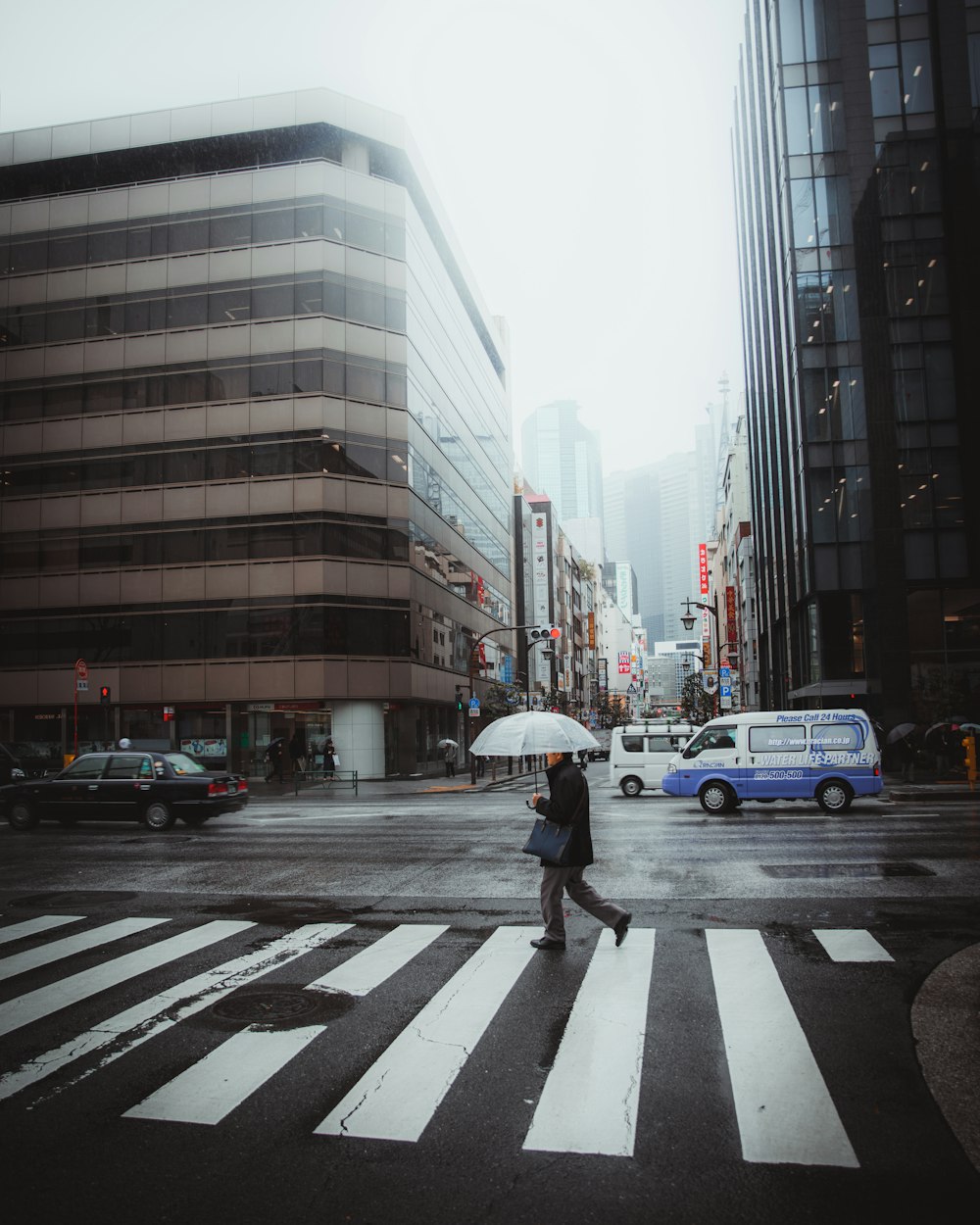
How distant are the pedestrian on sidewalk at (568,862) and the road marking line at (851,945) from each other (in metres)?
1.87

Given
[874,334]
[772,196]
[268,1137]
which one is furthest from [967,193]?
[268,1137]

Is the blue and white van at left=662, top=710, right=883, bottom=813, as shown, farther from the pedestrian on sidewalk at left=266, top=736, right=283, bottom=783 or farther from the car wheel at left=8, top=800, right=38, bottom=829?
the pedestrian on sidewalk at left=266, top=736, right=283, bottom=783

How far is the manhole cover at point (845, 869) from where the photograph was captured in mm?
12102

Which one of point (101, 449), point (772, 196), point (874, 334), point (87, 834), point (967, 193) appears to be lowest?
point (87, 834)

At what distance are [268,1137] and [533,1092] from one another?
1.47m

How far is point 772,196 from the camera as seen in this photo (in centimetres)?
4891

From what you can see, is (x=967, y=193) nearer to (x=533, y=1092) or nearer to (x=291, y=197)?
(x=291, y=197)

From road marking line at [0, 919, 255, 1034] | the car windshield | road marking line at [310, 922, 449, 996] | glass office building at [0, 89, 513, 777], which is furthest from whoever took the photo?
glass office building at [0, 89, 513, 777]

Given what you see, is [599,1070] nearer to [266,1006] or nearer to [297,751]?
[266,1006]

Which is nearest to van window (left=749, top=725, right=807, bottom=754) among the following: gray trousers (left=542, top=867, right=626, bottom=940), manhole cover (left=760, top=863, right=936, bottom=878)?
manhole cover (left=760, top=863, right=936, bottom=878)

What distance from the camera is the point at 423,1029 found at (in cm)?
624

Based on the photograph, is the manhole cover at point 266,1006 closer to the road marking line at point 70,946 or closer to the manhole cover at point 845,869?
the road marking line at point 70,946

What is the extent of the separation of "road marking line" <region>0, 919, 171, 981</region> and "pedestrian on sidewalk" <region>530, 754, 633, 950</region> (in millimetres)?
4363

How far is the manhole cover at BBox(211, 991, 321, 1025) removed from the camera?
655cm
